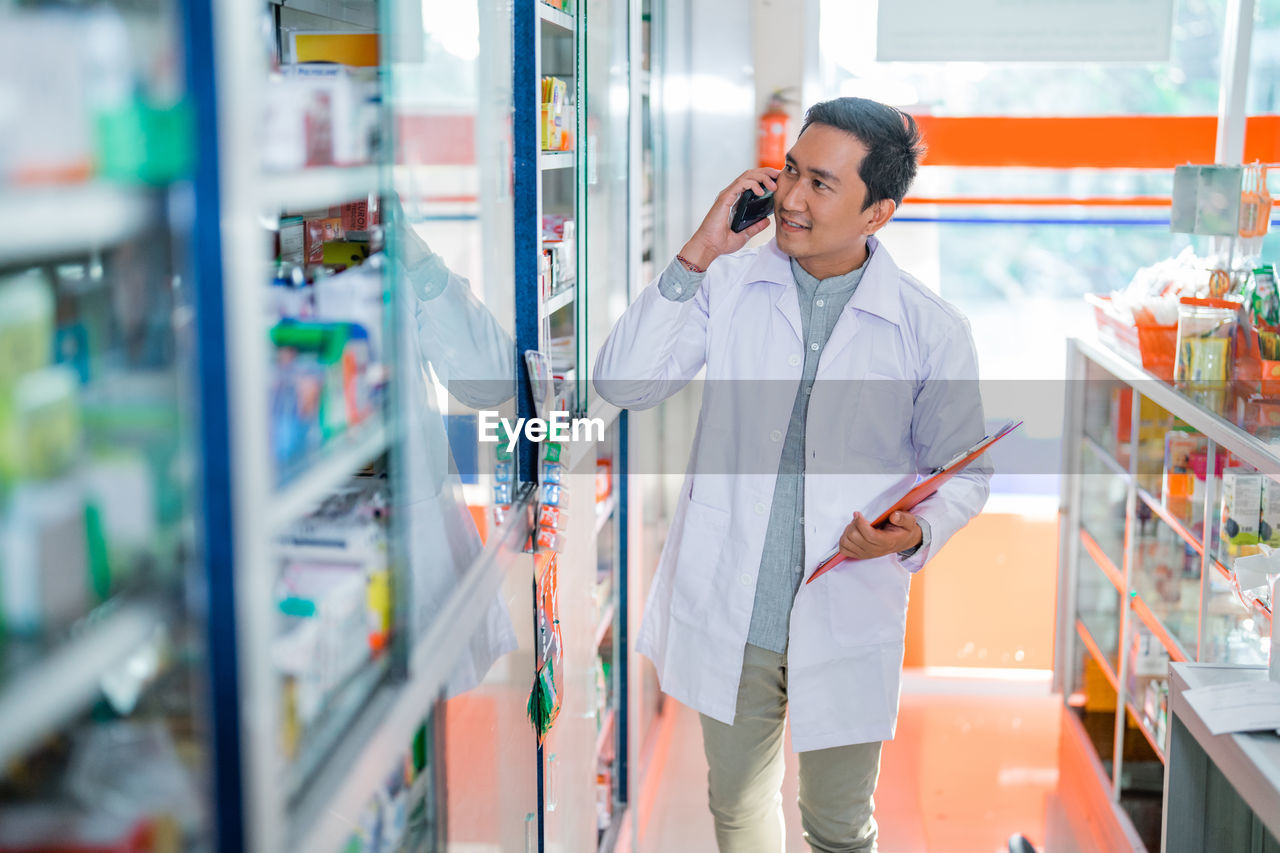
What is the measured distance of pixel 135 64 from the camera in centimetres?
86

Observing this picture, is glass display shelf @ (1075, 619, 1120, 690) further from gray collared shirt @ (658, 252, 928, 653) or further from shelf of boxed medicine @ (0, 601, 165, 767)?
shelf of boxed medicine @ (0, 601, 165, 767)

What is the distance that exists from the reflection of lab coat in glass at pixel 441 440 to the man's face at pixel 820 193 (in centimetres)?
71

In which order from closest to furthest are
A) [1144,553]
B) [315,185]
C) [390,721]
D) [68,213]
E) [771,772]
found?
[68,213] → [315,185] → [390,721] → [771,772] → [1144,553]

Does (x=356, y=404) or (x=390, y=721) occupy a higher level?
(x=356, y=404)

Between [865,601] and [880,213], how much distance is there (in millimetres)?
800

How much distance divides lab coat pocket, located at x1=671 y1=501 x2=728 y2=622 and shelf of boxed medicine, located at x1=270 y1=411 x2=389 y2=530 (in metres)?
1.19

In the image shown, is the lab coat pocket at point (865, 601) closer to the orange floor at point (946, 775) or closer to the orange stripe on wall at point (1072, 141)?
the orange floor at point (946, 775)

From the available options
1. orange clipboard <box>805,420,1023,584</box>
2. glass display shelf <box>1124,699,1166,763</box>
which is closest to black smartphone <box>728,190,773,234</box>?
orange clipboard <box>805,420,1023,584</box>

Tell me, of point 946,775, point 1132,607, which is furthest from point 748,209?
point 946,775

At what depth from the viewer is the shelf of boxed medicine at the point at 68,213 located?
70 centimetres

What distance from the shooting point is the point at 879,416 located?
8.11 feet

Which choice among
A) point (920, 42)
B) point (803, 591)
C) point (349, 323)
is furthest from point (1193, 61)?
point (349, 323)

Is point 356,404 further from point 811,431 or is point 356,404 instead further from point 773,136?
point 773,136

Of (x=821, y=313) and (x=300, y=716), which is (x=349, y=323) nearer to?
(x=300, y=716)
